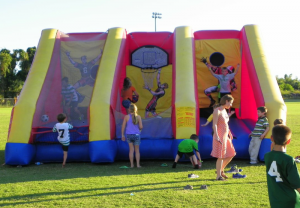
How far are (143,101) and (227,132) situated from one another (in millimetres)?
4018

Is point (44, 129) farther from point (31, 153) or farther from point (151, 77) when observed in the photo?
point (151, 77)

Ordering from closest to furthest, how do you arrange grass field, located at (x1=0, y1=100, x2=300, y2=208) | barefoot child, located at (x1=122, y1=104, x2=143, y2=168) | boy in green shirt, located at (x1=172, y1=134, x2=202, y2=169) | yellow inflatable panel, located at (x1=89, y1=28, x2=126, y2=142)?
grass field, located at (x1=0, y1=100, x2=300, y2=208)
boy in green shirt, located at (x1=172, y1=134, x2=202, y2=169)
barefoot child, located at (x1=122, y1=104, x2=143, y2=168)
yellow inflatable panel, located at (x1=89, y1=28, x2=126, y2=142)

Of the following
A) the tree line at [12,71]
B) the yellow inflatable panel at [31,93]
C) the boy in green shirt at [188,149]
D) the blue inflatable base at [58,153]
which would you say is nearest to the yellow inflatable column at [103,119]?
the blue inflatable base at [58,153]

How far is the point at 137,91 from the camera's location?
9219 mm

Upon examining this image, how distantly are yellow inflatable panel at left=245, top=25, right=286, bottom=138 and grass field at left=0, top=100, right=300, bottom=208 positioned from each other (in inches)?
41.1

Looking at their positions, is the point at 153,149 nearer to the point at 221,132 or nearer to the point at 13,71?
the point at 221,132

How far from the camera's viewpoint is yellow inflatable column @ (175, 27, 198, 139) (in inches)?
269

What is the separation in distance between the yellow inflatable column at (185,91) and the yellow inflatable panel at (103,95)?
1.37m

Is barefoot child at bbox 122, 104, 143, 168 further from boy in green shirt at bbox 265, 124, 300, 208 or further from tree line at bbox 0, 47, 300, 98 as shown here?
tree line at bbox 0, 47, 300, 98

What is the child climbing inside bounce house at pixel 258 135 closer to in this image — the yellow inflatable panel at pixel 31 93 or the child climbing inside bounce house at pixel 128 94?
the child climbing inside bounce house at pixel 128 94

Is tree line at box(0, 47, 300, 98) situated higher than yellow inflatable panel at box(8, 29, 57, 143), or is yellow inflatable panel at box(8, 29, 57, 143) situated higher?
tree line at box(0, 47, 300, 98)

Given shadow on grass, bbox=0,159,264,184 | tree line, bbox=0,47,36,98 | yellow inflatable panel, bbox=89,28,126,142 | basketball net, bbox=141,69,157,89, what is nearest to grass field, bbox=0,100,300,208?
shadow on grass, bbox=0,159,264,184

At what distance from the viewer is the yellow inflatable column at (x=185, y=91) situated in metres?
6.83

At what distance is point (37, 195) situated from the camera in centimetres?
468
